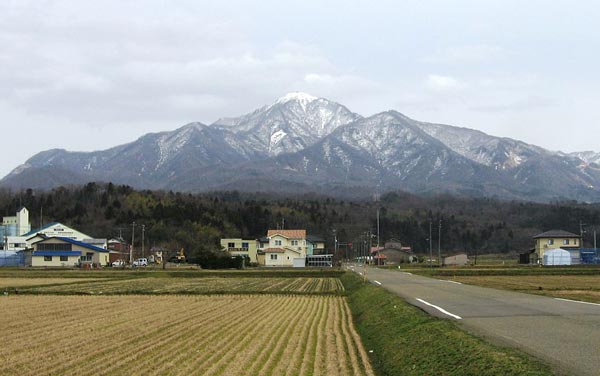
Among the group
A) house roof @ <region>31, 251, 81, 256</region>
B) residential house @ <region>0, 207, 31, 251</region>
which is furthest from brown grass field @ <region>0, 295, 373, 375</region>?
residential house @ <region>0, 207, 31, 251</region>

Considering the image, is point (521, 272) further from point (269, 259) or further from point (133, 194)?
point (133, 194)

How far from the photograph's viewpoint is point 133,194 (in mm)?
140250

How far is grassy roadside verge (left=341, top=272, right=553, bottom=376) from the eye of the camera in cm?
964

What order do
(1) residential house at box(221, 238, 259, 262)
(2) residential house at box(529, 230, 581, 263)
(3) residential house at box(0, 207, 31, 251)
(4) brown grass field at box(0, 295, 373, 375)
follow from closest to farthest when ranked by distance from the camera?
(4) brown grass field at box(0, 295, 373, 375), (2) residential house at box(529, 230, 581, 263), (3) residential house at box(0, 207, 31, 251), (1) residential house at box(221, 238, 259, 262)

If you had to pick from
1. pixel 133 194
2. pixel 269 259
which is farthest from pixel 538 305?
pixel 133 194

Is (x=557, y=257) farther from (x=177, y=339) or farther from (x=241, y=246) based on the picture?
(x=177, y=339)

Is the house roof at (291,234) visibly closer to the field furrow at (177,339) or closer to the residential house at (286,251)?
the residential house at (286,251)

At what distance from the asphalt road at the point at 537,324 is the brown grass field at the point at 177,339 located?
2785 mm

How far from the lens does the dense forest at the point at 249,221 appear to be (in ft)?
385

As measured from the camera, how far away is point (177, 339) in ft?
53.0

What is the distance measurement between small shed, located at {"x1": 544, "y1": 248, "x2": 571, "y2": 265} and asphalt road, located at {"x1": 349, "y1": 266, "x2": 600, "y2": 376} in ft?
202

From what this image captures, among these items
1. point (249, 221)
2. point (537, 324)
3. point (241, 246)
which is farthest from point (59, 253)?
point (537, 324)

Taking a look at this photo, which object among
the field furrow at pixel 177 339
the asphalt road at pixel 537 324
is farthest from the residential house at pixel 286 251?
the asphalt road at pixel 537 324

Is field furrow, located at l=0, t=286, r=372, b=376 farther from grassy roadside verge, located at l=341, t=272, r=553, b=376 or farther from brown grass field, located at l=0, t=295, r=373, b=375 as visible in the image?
grassy roadside verge, located at l=341, t=272, r=553, b=376
